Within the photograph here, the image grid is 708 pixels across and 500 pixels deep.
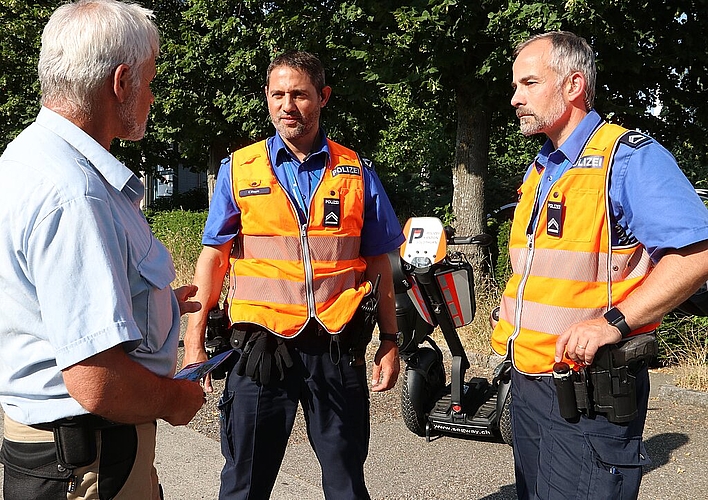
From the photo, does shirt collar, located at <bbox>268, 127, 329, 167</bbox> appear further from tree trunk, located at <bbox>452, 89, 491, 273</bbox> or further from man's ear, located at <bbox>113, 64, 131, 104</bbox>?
tree trunk, located at <bbox>452, 89, 491, 273</bbox>

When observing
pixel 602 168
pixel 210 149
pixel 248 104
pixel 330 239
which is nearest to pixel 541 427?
pixel 602 168

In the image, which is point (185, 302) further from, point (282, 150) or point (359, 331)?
point (282, 150)

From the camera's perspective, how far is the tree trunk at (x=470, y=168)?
9.11m

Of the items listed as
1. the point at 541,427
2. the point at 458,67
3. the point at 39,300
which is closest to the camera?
the point at 39,300

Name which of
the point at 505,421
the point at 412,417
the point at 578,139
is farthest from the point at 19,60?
the point at 578,139

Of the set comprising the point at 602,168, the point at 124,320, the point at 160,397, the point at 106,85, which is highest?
the point at 106,85

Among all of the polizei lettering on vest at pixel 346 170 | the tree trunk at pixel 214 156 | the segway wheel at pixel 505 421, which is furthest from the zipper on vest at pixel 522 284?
the tree trunk at pixel 214 156

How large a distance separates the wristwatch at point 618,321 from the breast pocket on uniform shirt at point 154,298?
131cm

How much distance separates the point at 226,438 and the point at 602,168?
5.87 ft

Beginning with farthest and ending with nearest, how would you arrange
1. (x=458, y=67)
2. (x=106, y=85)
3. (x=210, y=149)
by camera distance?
(x=210, y=149)
(x=458, y=67)
(x=106, y=85)

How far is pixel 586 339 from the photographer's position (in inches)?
93.2

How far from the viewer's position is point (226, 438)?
312cm

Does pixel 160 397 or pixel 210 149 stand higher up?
pixel 210 149

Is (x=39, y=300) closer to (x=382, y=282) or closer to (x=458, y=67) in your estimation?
(x=382, y=282)
